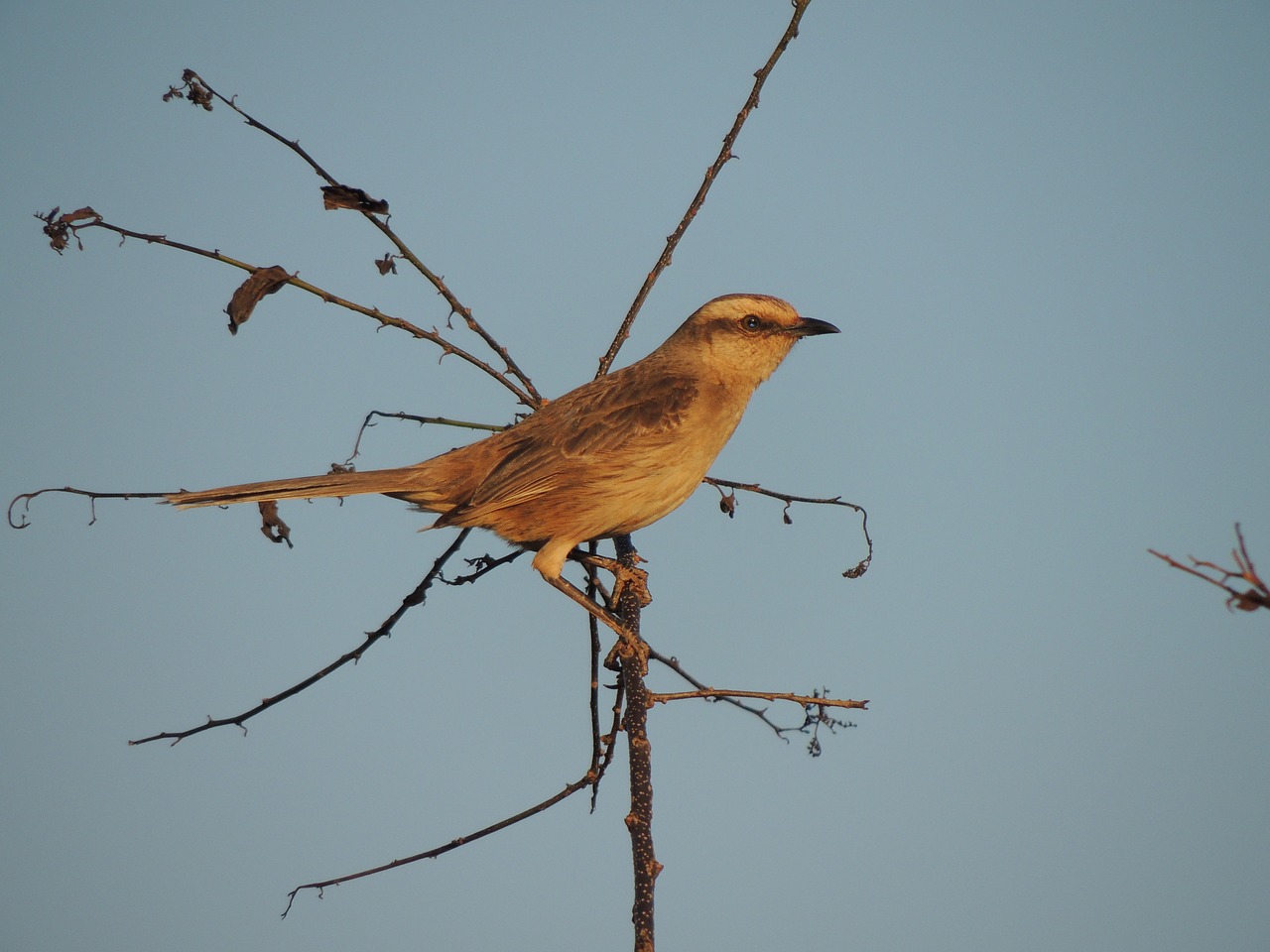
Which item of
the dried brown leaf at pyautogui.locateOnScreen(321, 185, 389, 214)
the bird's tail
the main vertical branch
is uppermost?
the dried brown leaf at pyautogui.locateOnScreen(321, 185, 389, 214)

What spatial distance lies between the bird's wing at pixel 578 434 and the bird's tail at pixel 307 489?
403 mm

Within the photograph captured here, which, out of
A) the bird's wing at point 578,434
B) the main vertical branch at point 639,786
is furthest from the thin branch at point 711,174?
the main vertical branch at point 639,786

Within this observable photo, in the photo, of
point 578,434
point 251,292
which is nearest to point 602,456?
point 578,434

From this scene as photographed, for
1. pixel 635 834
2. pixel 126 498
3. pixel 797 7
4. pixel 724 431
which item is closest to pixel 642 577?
pixel 724 431

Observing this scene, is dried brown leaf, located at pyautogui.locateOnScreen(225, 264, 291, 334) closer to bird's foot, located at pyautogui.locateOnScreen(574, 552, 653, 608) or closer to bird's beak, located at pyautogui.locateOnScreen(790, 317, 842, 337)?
bird's foot, located at pyautogui.locateOnScreen(574, 552, 653, 608)

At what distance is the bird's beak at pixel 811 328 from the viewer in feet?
19.0

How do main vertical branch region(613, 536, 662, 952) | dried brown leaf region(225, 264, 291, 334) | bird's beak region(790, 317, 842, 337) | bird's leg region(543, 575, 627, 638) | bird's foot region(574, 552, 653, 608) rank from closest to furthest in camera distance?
main vertical branch region(613, 536, 662, 952), dried brown leaf region(225, 264, 291, 334), bird's leg region(543, 575, 627, 638), bird's foot region(574, 552, 653, 608), bird's beak region(790, 317, 842, 337)

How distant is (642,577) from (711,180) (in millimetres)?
1907

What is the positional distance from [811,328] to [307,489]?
280cm

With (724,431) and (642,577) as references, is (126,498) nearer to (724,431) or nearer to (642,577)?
(642,577)

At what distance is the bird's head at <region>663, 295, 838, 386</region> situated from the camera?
19.2 feet

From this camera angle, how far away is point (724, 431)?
18.4 feet

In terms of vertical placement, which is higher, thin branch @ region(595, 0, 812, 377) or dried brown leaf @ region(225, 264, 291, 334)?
thin branch @ region(595, 0, 812, 377)

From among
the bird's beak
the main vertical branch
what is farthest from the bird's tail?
the bird's beak
